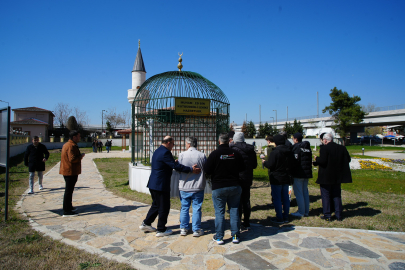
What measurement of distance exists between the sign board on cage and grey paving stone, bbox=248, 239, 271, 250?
430 centimetres

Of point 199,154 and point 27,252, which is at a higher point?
point 199,154

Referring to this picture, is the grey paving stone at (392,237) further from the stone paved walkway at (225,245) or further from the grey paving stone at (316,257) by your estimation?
the grey paving stone at (316,257)

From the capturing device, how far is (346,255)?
11.9ft

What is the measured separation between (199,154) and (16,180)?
917 centimetres

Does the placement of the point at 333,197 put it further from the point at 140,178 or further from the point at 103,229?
the point at 140,178

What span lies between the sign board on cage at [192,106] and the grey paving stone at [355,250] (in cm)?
485

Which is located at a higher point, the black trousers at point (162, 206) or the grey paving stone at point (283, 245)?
the black trousers at point (162, 206)

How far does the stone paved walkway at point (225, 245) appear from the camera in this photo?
3424 millimetres

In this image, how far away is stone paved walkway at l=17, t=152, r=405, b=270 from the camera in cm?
342

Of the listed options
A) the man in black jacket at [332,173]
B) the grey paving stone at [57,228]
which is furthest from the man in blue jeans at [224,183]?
the grey paving stone at [57,228]

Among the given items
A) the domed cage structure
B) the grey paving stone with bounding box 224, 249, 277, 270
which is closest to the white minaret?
the domed cage structure

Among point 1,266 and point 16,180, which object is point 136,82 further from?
point 1,266

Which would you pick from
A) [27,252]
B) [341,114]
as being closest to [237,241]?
[27,252]

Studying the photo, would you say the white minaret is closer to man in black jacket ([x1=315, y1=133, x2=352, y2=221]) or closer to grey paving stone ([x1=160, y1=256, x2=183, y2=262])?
man in black jacket ([x1=315, y1=133, x2=352, y2=221])
